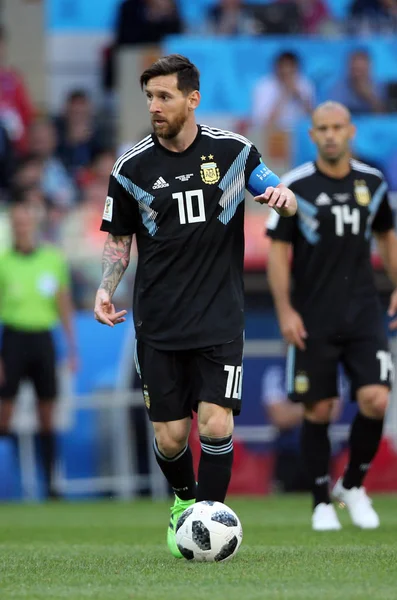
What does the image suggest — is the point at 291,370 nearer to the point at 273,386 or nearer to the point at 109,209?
the point at 109,209

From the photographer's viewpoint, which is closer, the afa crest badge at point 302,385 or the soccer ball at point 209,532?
the soccer ball at point 209,532

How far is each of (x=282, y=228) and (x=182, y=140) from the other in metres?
2.06

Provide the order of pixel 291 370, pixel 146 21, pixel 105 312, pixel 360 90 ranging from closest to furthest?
pixel 105 312, pixel 291 370, pixel 360 90, pixel 146 21

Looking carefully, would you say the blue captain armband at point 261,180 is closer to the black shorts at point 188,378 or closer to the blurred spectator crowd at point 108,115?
the black shorts at point 188,378

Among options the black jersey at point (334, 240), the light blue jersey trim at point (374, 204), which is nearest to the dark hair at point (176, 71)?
the black jersey at point (334, 240)

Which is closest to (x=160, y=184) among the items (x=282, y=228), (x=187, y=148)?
(x=187, y=148)

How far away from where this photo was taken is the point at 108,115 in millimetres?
17000

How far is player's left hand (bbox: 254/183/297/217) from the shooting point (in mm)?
5750

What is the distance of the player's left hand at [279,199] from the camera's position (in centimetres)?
575

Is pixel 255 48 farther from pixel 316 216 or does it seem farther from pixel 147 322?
pixel 147 322

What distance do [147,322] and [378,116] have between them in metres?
8.89

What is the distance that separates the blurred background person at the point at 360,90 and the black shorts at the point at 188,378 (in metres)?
8.98

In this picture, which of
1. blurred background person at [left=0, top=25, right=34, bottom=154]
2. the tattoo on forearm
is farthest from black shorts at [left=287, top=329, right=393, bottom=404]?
blurred background person at [left=0, top=25, right=34, bottom=154]

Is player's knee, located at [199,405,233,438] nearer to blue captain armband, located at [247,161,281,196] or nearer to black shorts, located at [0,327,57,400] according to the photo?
blue captain armband, located at [247,161,281,196]
